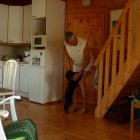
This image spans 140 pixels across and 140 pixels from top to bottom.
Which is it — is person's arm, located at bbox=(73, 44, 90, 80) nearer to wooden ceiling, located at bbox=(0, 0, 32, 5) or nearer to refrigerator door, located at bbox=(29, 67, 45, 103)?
refrigerator door, located at bbox=(29, 67, 45, 103)

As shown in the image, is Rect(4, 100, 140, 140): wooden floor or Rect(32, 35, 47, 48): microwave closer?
Rect(4, 100, 140, 140): wooden floor

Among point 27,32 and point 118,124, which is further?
point 27,32

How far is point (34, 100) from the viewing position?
5625 millimetres

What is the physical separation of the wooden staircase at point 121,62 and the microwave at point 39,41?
1.62m

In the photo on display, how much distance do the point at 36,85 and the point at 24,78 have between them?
609 millimetres

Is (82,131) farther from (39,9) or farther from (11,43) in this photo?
(11,43)

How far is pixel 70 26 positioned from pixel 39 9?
776 mm

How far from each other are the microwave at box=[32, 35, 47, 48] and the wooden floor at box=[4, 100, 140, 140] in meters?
1.40

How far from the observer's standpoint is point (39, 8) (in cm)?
550

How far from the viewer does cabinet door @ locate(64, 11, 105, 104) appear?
17.4ft

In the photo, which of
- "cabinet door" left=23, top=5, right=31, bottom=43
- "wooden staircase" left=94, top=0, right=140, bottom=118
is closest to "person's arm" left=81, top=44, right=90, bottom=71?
"wooden staircase" left=94, top=0, right=140, bottom=118

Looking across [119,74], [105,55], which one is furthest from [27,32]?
[119,74]

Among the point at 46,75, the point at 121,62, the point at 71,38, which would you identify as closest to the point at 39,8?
the point at 71,38

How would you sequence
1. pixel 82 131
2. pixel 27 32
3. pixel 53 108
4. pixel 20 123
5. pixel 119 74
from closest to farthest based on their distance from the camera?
pixel 20 123
pixel 82 131
pixel 119 74
pixel 53 108
pixel 27 32
